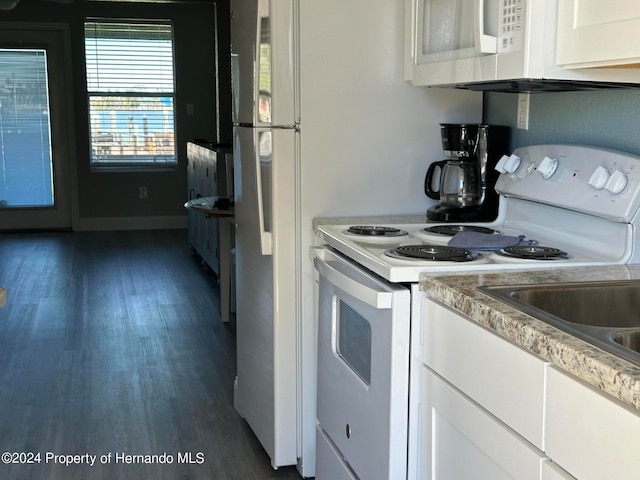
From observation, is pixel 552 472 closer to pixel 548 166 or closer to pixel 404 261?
pixel 404 261

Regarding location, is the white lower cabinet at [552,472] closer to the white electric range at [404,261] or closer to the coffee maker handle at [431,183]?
the white electric range at [404,261]

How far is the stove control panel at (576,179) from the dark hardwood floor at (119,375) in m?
1.30

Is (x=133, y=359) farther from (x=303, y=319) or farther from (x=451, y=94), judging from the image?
(x=451, y=94)

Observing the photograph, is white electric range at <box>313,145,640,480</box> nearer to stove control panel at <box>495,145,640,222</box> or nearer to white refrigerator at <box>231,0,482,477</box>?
stove control panel at <box>495,145,640,222</box>

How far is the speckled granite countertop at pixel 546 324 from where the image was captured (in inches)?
44.1

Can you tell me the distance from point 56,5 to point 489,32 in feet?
23.2

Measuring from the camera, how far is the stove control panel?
187 centimetres

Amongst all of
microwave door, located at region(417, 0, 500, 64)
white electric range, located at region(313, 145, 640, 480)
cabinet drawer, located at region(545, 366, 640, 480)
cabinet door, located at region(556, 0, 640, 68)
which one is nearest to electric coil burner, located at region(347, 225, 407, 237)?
white electric range, located at region(313, 145, 640, 480)

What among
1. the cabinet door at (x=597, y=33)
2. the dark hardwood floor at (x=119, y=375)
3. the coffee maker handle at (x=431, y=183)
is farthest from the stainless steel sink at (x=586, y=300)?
the dark hardwood floor at (x=119, y=375)

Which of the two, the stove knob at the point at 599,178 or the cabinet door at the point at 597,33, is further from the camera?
the stove knob at the point at 599,178

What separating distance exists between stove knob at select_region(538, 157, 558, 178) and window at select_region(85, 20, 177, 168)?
22.1ft

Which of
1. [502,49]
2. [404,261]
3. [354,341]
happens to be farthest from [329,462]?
[502,49]

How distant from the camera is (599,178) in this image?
6.34 ft

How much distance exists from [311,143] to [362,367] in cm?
85
